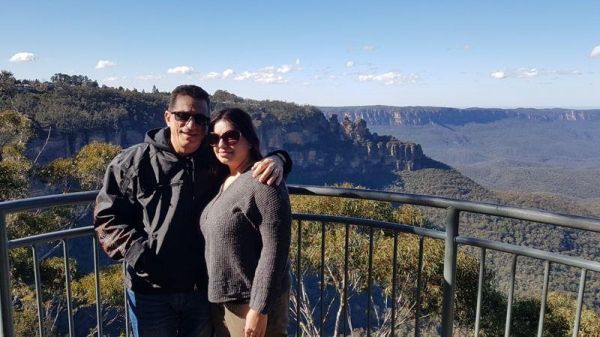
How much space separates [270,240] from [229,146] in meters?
0.42

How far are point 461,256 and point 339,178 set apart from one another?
62171 millimetres

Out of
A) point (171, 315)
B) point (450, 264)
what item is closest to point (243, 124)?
point (171, 315)

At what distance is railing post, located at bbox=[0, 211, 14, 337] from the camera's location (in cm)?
222

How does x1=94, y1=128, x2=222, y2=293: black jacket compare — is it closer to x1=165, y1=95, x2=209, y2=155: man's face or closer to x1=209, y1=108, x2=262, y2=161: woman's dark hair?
x1=165, y1=95, x2=209, y2=155: man's face

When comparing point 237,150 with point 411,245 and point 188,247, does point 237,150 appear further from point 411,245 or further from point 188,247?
point 411,245

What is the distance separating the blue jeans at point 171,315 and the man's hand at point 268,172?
0.68 meters

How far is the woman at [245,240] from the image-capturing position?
1871 mm

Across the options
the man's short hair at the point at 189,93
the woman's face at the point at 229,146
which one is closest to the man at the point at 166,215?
the man's short hair at the point at 189,93

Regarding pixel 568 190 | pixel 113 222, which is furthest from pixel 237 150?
pixel 568 190

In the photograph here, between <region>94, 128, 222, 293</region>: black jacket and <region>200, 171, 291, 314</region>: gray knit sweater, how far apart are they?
0.14 metres

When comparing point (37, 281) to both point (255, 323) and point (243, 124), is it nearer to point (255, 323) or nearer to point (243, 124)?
point (255, 323)

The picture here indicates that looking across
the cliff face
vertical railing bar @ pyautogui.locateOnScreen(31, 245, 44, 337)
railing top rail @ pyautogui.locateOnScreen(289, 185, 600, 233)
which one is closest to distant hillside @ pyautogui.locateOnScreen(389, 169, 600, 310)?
railing top rail @ pyautogui.locateOnScreen(289, 185, 600, 233)

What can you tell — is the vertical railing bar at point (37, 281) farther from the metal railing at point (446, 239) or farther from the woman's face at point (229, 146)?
the woman's face at point (229, 146)

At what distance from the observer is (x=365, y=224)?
2611 millimetres
